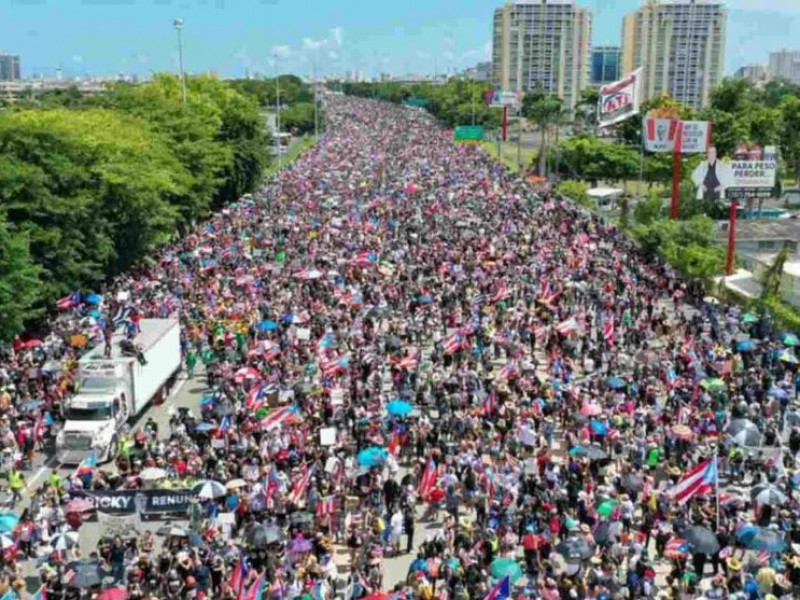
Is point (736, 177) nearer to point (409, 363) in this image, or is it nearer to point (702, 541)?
point (409, 363)

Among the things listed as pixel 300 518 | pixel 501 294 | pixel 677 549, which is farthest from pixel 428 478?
pixel 501 294

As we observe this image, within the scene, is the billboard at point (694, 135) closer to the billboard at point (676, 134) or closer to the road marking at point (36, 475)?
the billboard at point (676, 134)

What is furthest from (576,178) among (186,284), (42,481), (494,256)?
(42,481)

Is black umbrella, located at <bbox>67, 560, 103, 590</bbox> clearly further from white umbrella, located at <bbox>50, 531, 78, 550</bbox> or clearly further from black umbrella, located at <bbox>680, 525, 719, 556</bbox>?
black umbrella, located at <bbox>680, 525, 719, 556</bbox>

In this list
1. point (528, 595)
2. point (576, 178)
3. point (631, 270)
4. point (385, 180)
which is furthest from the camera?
point (576, 178)

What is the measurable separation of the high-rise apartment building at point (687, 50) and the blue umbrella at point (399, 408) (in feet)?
571

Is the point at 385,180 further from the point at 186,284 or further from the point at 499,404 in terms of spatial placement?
the point at 499,404

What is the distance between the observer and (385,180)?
247 feet

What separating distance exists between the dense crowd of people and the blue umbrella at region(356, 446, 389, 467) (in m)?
0.05

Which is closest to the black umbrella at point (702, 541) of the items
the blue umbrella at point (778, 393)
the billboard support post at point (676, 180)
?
the blue umbrella at point (778, 393)

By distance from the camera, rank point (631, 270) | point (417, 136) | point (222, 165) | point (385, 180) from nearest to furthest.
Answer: point (631, 270) → point (222, 165) → point (385, 180) → point (417, 136)

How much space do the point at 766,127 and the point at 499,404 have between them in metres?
61.0

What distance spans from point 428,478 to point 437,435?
9.09 ft

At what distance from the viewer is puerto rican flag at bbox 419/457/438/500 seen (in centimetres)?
1978
